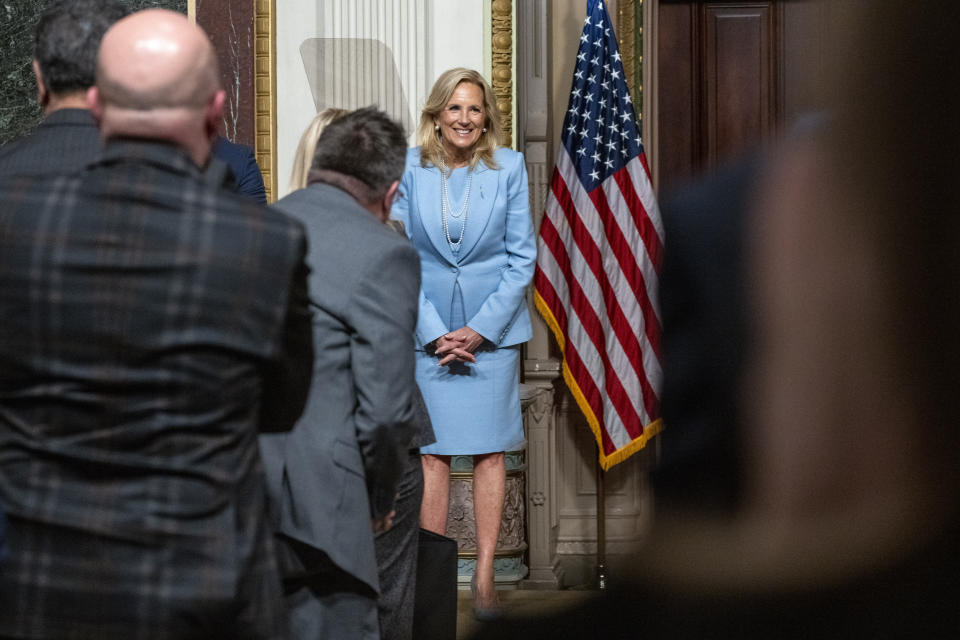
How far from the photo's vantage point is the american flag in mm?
5320

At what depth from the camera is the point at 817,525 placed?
20.8 inches

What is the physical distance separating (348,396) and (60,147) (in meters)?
0.81

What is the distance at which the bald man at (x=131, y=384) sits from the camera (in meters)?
1.62

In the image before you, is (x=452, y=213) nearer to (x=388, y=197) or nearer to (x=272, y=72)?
(x=272, y=72)

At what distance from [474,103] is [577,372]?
1.29 meters

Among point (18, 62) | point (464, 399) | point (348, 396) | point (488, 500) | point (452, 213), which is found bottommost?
point (488, 500)

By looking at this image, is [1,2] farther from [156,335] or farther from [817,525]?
[817,525]

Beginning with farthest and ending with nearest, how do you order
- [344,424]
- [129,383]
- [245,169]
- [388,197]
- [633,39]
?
[633,39], [245,169], [388,197], [344,424], [129,383]

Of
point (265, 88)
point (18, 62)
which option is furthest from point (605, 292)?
point (18, 62)

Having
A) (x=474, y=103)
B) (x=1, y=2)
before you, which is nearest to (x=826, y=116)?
(x=474, y=103)

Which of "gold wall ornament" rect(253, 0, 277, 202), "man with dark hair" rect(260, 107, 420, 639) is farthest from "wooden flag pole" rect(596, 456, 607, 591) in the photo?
"man with dark hair" rect(260, 107, 420, 639)

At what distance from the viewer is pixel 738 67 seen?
6035 mm

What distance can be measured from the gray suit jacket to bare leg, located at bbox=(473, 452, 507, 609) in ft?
7.32

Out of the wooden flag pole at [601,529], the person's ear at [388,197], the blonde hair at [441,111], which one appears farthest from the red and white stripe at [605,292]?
the person's ear at [388,197]
